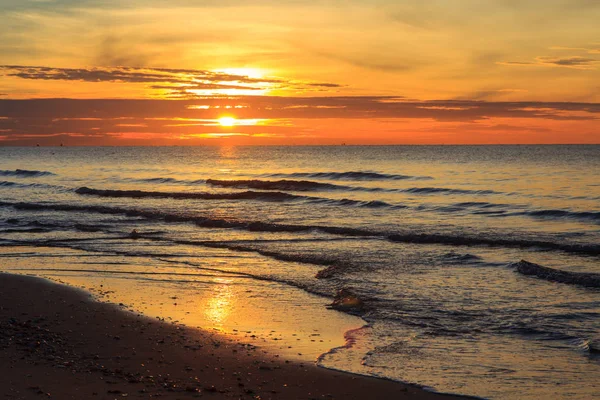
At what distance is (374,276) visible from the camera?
1605cm

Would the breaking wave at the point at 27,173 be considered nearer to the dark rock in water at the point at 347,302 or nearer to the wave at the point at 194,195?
the wave at the point at 194,195

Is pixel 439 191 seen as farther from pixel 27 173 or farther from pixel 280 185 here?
pixel 27 173

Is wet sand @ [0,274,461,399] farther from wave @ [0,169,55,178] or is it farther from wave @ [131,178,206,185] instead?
wave @ [0,169,55,178]

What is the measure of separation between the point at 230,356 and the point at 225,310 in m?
3.09

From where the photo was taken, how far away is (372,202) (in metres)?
37.6

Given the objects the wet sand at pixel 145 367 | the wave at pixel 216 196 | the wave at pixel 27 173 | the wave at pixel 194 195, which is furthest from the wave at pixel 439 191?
the wave at pixel 27 173

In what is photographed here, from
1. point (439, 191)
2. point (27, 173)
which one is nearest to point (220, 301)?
point (439, 191)

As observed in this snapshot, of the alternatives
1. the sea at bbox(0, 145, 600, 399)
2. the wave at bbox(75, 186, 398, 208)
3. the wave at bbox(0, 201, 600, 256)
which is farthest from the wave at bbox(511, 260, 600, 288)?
the wave at bbox(75, 186, 398, 208)

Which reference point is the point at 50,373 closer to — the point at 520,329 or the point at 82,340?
the point at 82,340

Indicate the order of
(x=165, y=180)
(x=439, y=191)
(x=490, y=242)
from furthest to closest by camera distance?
(x=165, y=180) < (x=439, y=191) < (x=490, y=242)

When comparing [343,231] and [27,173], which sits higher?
[343,231]

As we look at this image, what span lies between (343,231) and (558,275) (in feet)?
35.0

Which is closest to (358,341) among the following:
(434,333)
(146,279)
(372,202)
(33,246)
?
(434,333)

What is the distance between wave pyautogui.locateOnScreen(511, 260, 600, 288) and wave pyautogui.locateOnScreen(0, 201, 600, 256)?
3880mm
